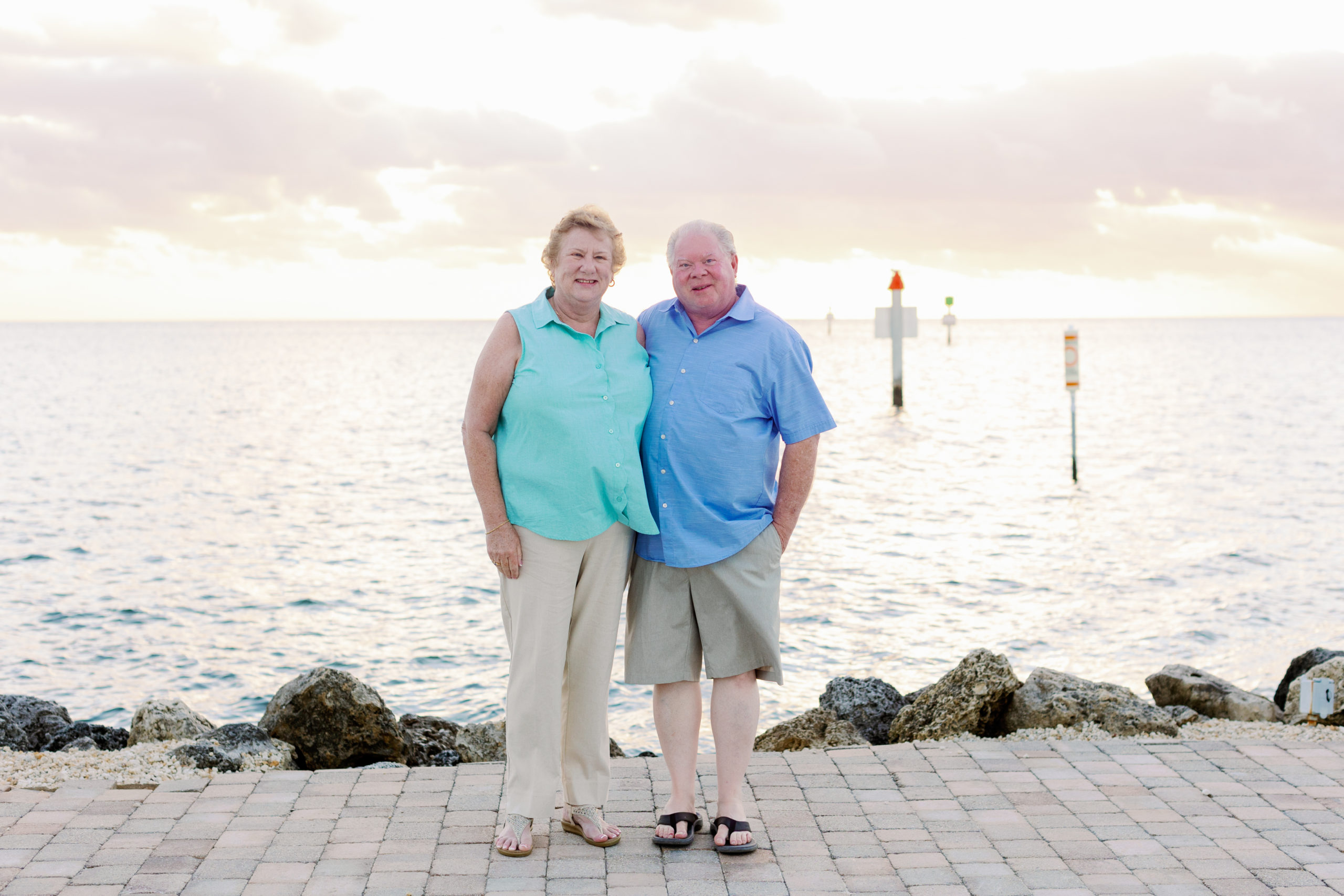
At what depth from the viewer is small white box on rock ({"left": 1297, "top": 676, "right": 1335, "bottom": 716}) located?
584 cm

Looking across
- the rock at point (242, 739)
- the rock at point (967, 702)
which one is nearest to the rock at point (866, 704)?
the rock at point (967, 702)

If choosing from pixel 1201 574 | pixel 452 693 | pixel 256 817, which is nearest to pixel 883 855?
pixel 256 817

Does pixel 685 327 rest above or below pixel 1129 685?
above

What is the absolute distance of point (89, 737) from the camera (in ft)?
21.1

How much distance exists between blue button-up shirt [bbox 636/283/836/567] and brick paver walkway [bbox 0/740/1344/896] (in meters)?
1.09

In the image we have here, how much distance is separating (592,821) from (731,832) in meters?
0.50

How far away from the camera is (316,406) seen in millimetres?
49500

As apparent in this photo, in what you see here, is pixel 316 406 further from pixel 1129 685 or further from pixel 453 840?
pixel 453 840

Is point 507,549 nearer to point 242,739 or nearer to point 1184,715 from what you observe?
point 242,739

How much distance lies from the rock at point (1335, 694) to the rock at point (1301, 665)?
0.86 metres

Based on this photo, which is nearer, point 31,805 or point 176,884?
point 176,884

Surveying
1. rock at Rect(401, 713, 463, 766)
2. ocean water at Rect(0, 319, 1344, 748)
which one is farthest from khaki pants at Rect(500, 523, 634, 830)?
ocean water at Rect(0, 319, 1344, 748)

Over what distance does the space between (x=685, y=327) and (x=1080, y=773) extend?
255 cm

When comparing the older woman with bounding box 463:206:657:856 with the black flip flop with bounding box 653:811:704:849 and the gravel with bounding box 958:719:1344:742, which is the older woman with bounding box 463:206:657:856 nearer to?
the black flip flop with bounding box 653:811:704:849
